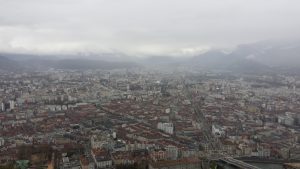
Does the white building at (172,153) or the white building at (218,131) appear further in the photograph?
the white building at (218,131)

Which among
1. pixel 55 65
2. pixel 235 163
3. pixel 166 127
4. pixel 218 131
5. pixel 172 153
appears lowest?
pixel 235 163

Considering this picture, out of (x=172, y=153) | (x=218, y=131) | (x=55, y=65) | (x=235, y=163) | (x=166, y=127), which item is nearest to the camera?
(x=235, y=163)

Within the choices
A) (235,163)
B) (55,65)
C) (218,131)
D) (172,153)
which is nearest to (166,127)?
(218,131)

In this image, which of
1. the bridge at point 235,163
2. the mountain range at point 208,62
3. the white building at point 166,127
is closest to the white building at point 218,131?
the white building at point 166,127

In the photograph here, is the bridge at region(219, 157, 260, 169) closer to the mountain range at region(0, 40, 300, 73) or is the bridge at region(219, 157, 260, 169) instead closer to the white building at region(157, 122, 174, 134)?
the white building at region(157, 122, 174, 134)

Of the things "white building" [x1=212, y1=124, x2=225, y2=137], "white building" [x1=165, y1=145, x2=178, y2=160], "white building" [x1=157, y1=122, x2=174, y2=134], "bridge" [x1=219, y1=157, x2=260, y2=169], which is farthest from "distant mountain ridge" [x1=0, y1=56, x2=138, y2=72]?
"bridge" [x1=219, y1=157, x2=260, y2=169]

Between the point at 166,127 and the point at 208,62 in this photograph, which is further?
the point at 208,62

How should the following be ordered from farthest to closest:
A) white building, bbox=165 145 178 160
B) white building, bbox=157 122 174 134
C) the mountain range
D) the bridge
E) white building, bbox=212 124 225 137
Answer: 1. the mountain range
2. white building, bbox=157 122 174 134
3. white building, bbox=212 124 225 137
4. white building, bbox=165 145 178 160
5. the bridge

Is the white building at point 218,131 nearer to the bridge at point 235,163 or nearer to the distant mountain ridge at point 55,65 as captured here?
the bridge at point 235,163

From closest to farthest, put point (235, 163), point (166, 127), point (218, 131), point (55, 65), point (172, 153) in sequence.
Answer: point (235, 163), point (172, 153), point (218, 131), point (166, 127), point (55, 65)

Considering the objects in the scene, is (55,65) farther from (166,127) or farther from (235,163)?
(235,163)
